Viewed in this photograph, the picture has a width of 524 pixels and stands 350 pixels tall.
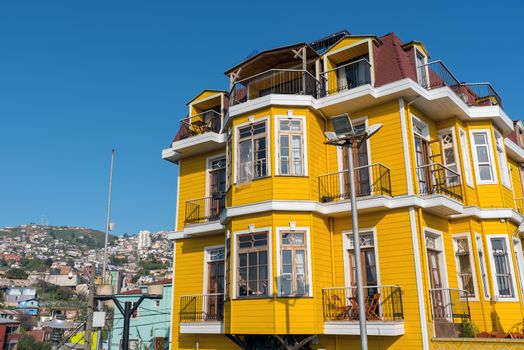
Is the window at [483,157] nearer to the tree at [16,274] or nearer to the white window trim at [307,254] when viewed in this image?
the white window trim at [307,254]

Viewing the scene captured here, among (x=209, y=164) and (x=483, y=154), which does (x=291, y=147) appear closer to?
(x=209, y=164)

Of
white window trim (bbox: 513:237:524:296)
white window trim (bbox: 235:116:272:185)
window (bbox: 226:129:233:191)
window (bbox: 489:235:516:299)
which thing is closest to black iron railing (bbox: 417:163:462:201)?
window (bbox: 489:235:516:299)

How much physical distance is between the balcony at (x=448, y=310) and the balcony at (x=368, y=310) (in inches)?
41.9

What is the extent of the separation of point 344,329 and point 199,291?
658 centimetres

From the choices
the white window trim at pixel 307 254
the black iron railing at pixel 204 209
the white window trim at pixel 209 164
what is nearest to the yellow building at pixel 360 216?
the white window trim at pixel 307 254

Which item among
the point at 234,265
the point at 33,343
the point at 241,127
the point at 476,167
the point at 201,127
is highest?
the point at 201,127

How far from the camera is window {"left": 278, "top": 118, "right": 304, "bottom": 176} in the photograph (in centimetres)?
1468

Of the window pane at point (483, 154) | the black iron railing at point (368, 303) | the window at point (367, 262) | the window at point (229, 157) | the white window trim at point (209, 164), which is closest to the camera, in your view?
the black iron railing at point (368, 303)

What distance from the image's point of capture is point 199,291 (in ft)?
58.0

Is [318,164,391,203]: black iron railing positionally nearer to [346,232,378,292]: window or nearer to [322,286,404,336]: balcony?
[346,232,378,292]: window

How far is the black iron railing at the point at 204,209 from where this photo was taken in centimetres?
1800

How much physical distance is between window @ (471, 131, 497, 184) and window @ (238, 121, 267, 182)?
7563 millimetres

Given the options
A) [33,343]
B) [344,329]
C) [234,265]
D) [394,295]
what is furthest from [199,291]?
[33,343]

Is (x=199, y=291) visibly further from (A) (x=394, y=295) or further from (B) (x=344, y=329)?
(A) (x=394, y=295)
